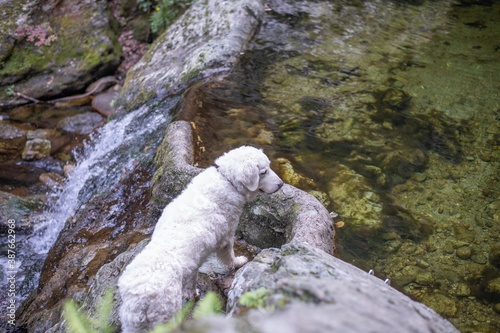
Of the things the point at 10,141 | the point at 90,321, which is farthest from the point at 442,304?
the point at 10,141

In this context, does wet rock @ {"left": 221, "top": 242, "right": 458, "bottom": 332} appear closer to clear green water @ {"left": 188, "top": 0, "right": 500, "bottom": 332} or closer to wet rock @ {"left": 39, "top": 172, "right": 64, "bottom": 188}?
clear green water @ {"left": 188, "top": 0, "right": 500, "bottom": 332}

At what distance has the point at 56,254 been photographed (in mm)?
6578

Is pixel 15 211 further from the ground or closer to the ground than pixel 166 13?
closer to the ground

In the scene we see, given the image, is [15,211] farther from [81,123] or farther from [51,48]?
[51,48]

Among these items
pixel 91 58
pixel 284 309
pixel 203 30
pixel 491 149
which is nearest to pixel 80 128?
pixel 91 58

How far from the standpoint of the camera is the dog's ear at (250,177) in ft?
13.7

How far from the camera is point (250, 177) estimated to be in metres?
4.18

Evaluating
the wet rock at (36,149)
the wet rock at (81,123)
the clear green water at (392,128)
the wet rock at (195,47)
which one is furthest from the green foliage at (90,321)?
the wet rock at (81,123)

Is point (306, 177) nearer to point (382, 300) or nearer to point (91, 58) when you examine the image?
point (382, 300)

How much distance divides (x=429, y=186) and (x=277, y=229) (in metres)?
2.59

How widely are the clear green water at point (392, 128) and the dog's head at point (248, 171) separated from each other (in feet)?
4.61

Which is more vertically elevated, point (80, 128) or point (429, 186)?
point (429, 186)

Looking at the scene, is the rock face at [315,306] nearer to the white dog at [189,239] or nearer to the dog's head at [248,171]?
the white dog at [189,239]

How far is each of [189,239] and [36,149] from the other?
7.49 meters
